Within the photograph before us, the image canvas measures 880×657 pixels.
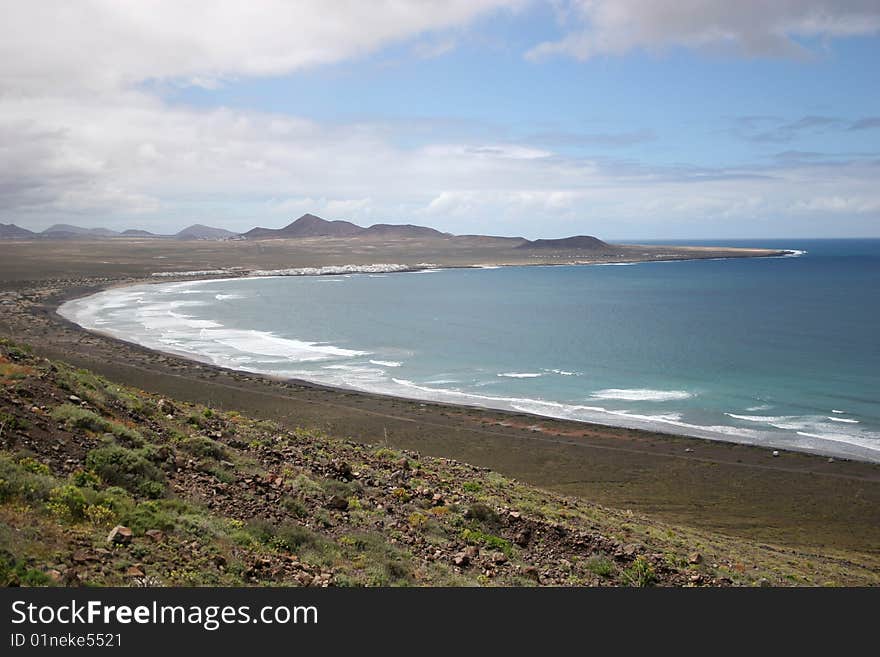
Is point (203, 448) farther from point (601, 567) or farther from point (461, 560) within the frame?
point (601, 567)

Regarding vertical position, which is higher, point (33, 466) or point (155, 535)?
point (33, 466)

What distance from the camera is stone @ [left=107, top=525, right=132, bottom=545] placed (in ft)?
29.6

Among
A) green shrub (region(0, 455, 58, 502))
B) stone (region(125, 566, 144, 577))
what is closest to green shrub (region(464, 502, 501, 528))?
stone (region(125, 566, 144, 577))

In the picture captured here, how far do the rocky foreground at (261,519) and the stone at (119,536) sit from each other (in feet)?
0.06

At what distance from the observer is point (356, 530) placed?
1233cm

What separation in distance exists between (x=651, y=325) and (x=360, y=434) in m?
48.2

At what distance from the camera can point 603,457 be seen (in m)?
27.8

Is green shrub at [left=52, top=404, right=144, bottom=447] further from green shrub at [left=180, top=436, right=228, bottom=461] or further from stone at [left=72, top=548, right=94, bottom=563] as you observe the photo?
stone at [left=72, top=548, right=94, bottom=563]

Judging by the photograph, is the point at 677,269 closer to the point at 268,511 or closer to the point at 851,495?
the point at 851,495

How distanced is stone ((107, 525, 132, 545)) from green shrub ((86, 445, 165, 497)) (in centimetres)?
235

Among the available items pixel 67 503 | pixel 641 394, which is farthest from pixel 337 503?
pixel 641 394

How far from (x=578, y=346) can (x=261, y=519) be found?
156 feet

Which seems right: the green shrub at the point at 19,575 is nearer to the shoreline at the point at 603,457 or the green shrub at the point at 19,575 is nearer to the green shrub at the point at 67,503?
A: the green shrub at the point at 67,503

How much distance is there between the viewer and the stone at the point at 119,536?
9.01m
